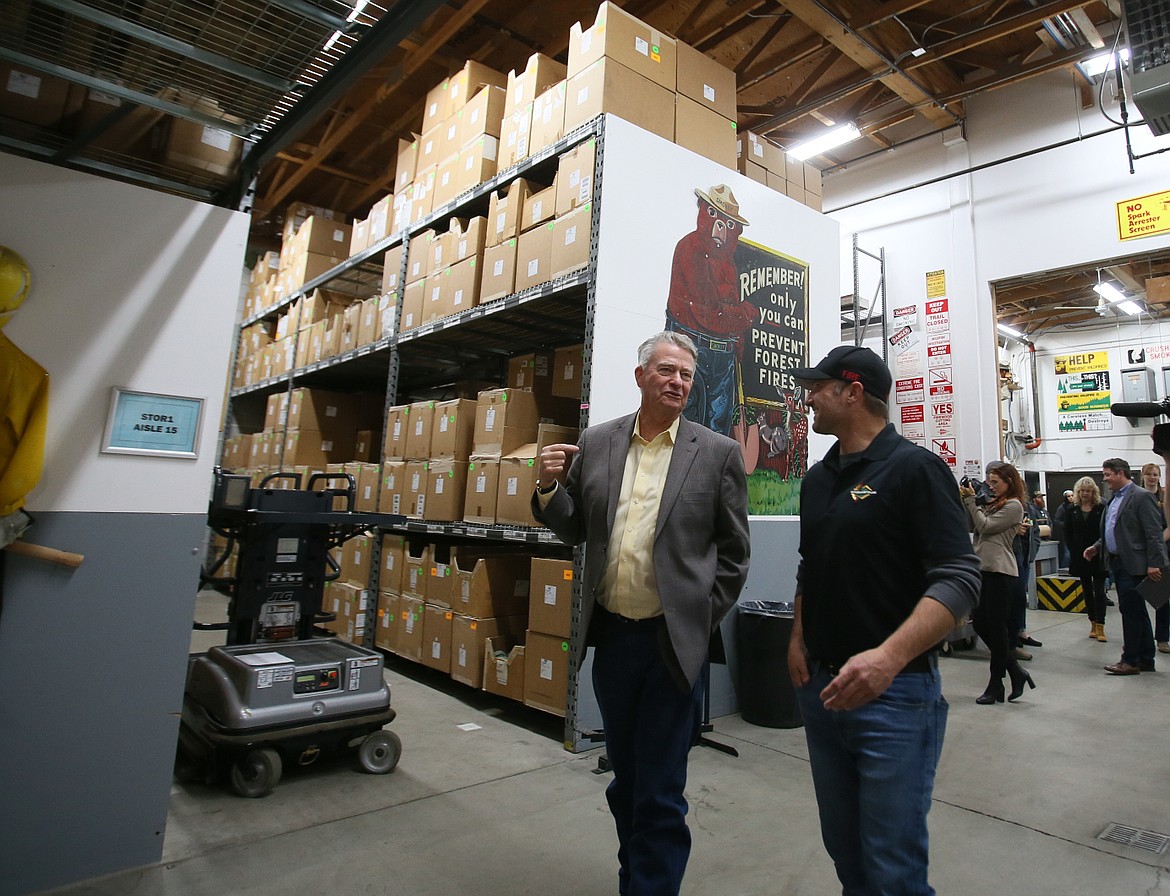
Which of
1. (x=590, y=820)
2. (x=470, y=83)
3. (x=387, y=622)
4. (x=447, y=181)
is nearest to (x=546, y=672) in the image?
(x=590, y=820)

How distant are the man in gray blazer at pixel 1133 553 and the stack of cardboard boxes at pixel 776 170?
3176 millimetres

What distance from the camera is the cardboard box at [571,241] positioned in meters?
3.55

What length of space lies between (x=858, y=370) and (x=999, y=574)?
3.62 metres

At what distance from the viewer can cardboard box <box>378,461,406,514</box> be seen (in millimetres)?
4867

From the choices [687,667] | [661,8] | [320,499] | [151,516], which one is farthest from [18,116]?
[661,8]

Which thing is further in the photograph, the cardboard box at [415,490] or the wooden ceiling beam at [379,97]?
the wooden ceiling beam at [379,97]

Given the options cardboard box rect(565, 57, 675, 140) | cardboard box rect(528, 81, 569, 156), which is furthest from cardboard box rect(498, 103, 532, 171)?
cardboard box rect(565, 57, 675, 140)

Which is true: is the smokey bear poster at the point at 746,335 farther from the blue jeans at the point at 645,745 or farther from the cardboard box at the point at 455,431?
the blue jeans at the point at 645,745

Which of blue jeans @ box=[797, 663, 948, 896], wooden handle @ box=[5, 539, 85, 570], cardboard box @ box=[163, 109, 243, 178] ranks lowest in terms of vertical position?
blue jeans @ box=[797, 663, 948, 896]

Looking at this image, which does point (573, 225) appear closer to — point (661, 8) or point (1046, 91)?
point (661, 8)

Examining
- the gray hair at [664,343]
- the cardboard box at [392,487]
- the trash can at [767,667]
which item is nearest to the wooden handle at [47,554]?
the gray hair at [664,343]

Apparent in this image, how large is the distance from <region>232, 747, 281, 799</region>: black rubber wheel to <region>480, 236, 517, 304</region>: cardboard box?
107 inches

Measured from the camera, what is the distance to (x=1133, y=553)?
16.3 feet

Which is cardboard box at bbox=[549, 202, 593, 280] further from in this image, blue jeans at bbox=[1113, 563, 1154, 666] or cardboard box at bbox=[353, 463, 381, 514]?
blue jeans at bbox=[1113, 563, 1154, 666]
